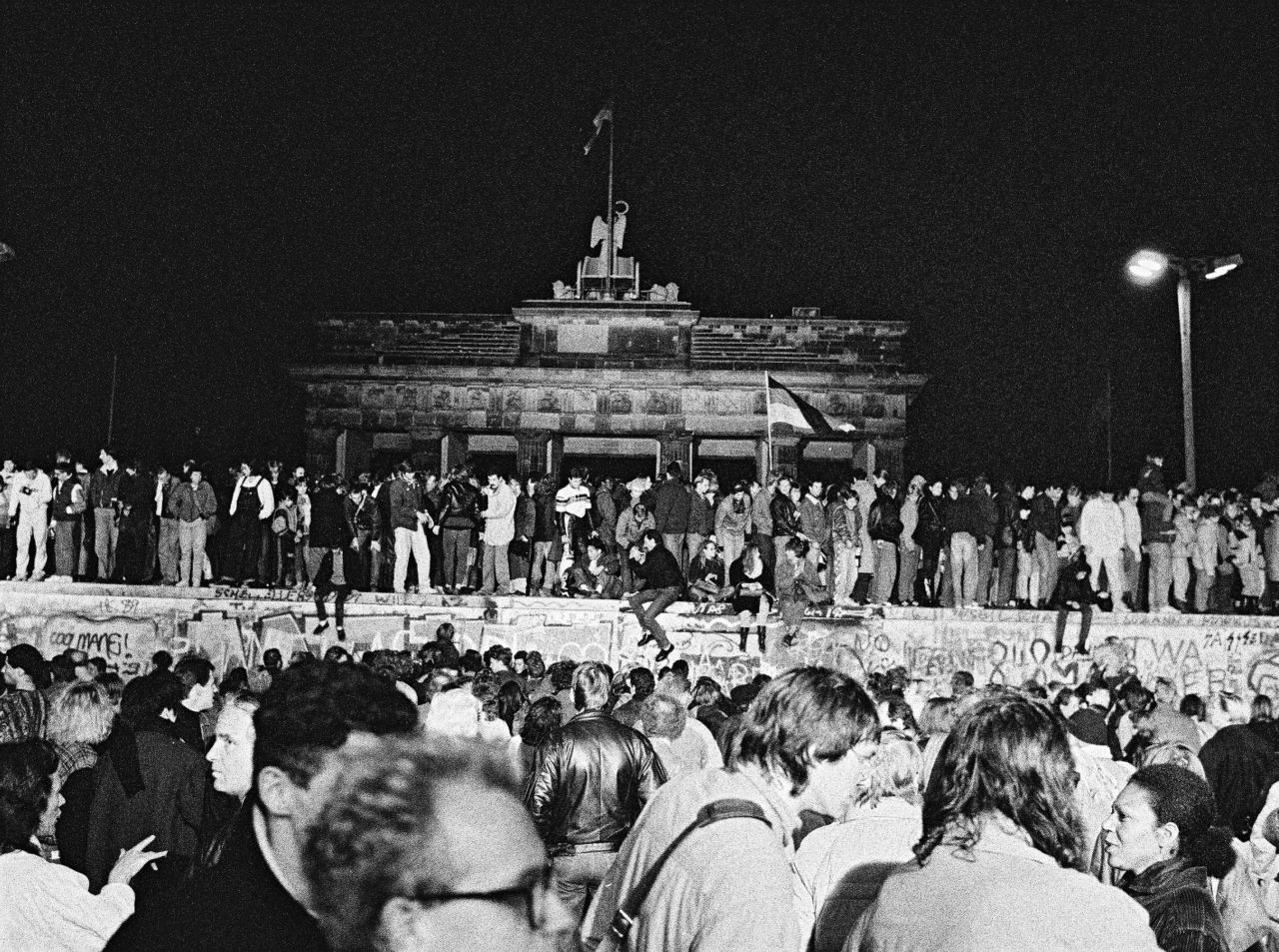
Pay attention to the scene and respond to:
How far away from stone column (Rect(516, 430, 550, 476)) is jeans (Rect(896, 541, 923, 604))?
623 inches

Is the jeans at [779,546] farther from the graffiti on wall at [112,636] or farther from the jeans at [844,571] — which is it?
the graffiti on wall at [112,636]

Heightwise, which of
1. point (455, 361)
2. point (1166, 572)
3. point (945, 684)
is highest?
point (455, 361)

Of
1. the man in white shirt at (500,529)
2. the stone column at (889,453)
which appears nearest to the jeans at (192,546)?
the man in white shirt at (500,529)

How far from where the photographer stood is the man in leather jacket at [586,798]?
742cm

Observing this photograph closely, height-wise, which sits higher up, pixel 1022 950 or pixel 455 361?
pixel 455 361

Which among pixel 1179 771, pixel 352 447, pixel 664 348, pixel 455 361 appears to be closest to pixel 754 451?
pixel 664 348

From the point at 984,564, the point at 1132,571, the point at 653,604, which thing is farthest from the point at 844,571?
the point at 1132,571

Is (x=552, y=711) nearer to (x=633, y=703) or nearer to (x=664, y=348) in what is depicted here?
(x=633, y=703)

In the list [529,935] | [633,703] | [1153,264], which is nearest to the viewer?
[529,935]

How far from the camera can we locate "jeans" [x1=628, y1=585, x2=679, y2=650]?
21.6m

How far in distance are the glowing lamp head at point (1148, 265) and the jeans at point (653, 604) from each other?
9121 mm

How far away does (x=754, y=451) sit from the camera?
38.7m

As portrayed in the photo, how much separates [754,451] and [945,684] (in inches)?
676

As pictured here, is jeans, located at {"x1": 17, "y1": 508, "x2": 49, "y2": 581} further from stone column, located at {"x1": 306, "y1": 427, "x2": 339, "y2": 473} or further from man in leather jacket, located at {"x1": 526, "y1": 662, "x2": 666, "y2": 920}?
man in leather jacket, located at {"x1": 526, "y1": 662, "x2": 666, "y2": 920}
